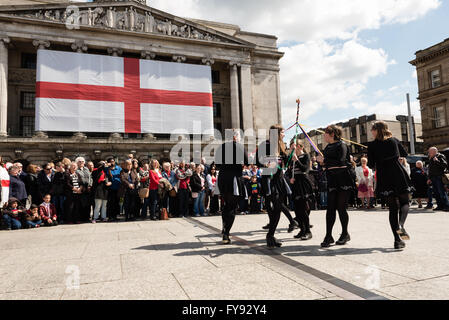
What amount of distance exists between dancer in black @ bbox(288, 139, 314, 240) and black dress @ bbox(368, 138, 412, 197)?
1.33 m

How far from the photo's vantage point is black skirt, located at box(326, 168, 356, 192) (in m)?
4.75

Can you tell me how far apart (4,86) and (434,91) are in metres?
43.0

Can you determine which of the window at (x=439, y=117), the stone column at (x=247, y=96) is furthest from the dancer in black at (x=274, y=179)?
the window at (x=439, y=117)

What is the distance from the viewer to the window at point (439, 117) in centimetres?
3250

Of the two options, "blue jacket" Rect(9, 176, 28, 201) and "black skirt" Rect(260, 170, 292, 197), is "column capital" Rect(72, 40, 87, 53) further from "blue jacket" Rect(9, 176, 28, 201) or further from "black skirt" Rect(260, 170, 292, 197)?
"black skirt" Rect(260, 170, 292, 197)

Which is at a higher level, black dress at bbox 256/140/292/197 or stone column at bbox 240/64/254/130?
stone column at bbox 240/64/254/130

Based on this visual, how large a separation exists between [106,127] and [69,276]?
77.4ft

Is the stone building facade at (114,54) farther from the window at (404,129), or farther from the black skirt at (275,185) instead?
the window at (404,129)

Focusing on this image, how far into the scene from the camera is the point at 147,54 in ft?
93.5

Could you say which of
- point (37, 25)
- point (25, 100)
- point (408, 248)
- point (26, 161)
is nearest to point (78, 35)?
point (37, 25)

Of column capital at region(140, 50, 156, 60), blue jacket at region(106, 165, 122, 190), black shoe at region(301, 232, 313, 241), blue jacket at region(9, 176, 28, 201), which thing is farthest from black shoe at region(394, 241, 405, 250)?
column capital at region(140, 50, 156, 60)

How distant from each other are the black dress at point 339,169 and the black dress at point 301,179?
0.87 meters

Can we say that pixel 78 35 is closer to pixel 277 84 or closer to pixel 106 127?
pixel 106 127

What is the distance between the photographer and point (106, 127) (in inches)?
987
